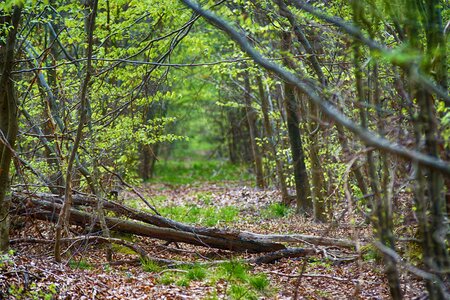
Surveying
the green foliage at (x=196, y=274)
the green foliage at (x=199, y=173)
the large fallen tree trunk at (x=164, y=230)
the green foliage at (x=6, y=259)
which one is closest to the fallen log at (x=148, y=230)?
the large fallen tree trunk at (x=164, y=230)

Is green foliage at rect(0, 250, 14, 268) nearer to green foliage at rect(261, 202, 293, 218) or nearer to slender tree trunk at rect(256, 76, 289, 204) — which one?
green foliage at rect(261, 202, 293, 218)

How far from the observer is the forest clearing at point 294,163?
434 centimetres

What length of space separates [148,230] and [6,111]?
131 inches

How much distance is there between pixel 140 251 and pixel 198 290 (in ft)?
5.30

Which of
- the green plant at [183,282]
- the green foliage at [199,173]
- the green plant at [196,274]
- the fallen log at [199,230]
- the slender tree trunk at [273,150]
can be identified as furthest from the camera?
the green foliage at [199,173]

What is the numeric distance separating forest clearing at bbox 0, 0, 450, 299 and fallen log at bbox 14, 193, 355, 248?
26 mm

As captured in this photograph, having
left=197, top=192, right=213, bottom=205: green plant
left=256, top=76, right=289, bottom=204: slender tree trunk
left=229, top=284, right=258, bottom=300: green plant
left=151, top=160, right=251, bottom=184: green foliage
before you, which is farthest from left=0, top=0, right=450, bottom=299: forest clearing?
left=151, top=160, right=251, bottom=184: green foliage

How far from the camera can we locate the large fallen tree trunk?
877 centimetres

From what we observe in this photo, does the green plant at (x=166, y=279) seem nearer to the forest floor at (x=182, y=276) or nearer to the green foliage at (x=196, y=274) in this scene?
the forest floor at (x=182, y=276)

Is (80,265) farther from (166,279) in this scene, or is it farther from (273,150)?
(273,150)

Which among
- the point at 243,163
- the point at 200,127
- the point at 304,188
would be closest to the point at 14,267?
the point at 304,188

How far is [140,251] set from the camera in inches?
328

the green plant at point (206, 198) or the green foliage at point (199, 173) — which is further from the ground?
the green foliage at point (199, 173)

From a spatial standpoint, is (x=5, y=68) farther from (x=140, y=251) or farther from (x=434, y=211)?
(x=434, y=211)
